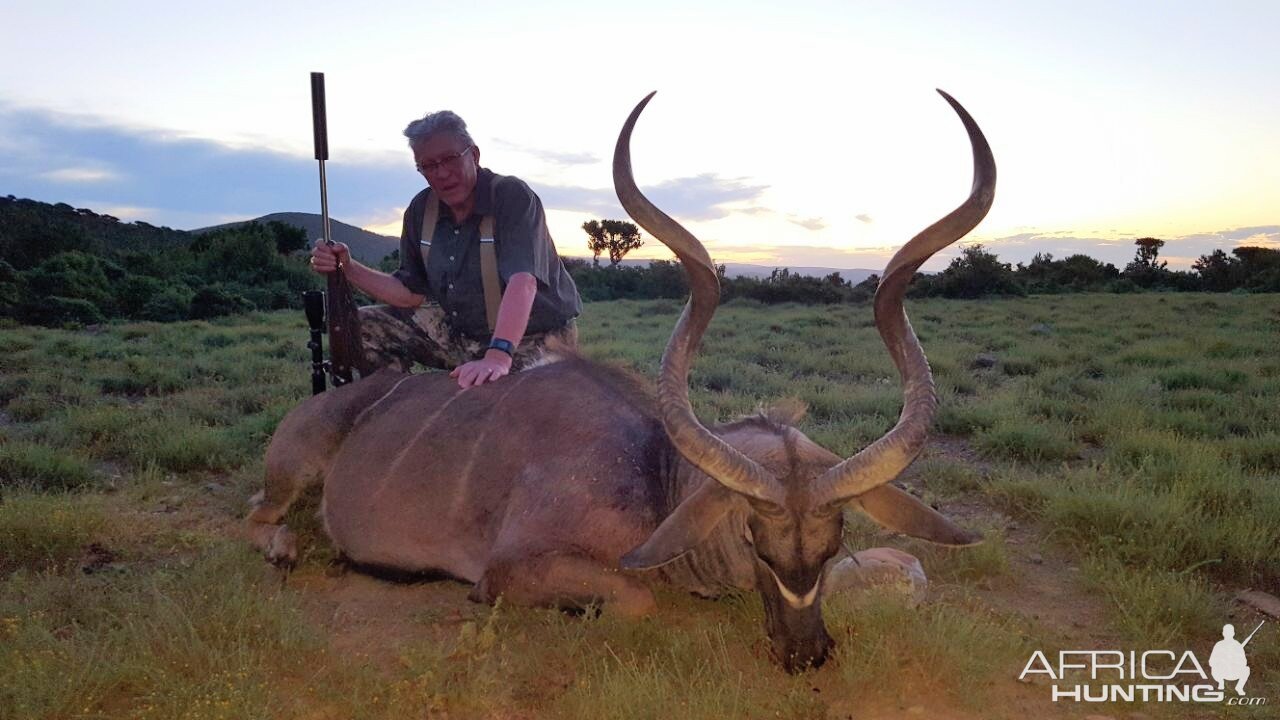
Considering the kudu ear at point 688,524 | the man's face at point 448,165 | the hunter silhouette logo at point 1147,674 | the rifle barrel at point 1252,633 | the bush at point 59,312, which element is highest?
the man's face at point 448,165

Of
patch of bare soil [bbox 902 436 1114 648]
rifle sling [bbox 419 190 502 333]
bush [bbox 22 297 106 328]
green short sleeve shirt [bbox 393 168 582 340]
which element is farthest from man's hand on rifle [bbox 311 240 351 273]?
bush [bbox 22 297 106 328]

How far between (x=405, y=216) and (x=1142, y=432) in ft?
19.5

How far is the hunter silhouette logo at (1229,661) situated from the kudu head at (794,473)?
3.96 ft

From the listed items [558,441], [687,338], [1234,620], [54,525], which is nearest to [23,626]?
[54,525]

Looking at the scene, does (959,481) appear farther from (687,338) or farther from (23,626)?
(23,626)

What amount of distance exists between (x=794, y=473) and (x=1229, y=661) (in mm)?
2033

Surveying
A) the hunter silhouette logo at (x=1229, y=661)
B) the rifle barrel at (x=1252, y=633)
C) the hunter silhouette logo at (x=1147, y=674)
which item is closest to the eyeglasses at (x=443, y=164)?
the hunter silhouette logo at (x=1147, y=674)

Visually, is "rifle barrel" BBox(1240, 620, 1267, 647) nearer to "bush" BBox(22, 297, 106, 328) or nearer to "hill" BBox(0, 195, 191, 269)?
"bush" BBox(22, 297, 106, 328)

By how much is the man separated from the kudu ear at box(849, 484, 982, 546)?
2.11 metres

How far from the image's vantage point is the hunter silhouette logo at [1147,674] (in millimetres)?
3295

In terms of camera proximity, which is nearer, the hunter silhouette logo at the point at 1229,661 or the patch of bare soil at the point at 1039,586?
the hunter silhouette logo at the point at 1229,661

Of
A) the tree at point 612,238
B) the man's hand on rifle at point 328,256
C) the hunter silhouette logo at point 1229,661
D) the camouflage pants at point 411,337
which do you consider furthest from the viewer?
the tree at point 612,238

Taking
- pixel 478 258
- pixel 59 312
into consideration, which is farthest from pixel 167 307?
pixel 478 258

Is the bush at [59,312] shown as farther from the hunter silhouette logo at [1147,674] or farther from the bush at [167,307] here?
the hunter silhouette logo at [1147,674]
